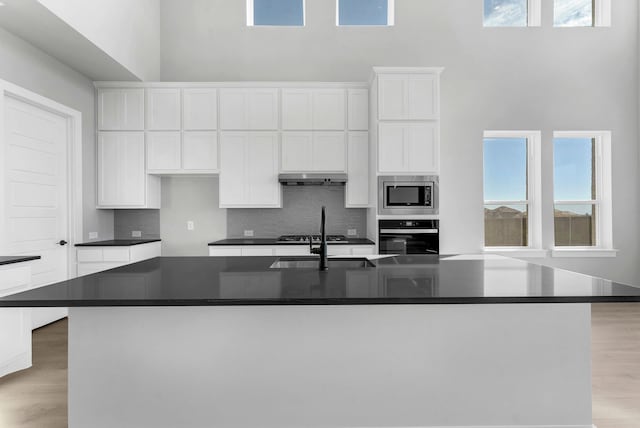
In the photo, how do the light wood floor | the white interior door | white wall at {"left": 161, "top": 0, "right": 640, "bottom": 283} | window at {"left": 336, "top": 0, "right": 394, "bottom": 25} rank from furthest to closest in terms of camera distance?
window at {"left": 336, "top": 0, "right": 394, "bottom": 25}, white wall at {"left": 161, "top": 0, "right": 640, "bottom": 283}, the white interior door, the light wood floor

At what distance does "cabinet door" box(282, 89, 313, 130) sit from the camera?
15.4ft

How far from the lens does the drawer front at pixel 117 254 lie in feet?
14.1

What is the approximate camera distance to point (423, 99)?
4309mm

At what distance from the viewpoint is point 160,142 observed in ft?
15.3

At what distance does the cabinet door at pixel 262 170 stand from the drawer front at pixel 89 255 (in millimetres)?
1704

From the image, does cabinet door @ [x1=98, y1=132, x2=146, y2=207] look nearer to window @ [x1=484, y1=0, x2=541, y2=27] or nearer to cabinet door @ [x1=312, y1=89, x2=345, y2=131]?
cabinet door @ [x1=312, y1=89, x2=345, y2=131]

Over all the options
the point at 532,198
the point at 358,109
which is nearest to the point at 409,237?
the point at 358,109

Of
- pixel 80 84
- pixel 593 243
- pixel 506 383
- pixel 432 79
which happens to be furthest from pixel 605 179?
pixel 80 84

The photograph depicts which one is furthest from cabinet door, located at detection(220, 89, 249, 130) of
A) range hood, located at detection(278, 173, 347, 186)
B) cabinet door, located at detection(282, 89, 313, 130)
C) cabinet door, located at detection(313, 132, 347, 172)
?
cabinet door, located at detection(313, 132, 347, 172)

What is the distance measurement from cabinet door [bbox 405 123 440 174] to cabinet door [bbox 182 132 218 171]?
7.47 ft

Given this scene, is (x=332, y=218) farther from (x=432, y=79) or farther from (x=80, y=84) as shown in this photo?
(x=80, y=84)

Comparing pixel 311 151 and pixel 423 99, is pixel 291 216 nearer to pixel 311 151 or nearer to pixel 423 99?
pixel 311 151

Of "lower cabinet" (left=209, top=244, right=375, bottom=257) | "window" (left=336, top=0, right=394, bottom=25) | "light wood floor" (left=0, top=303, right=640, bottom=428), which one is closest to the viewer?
"light wood floor" (left=0, top=303, right=640, bottom=428)

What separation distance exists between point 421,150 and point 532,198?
203 centimetres
